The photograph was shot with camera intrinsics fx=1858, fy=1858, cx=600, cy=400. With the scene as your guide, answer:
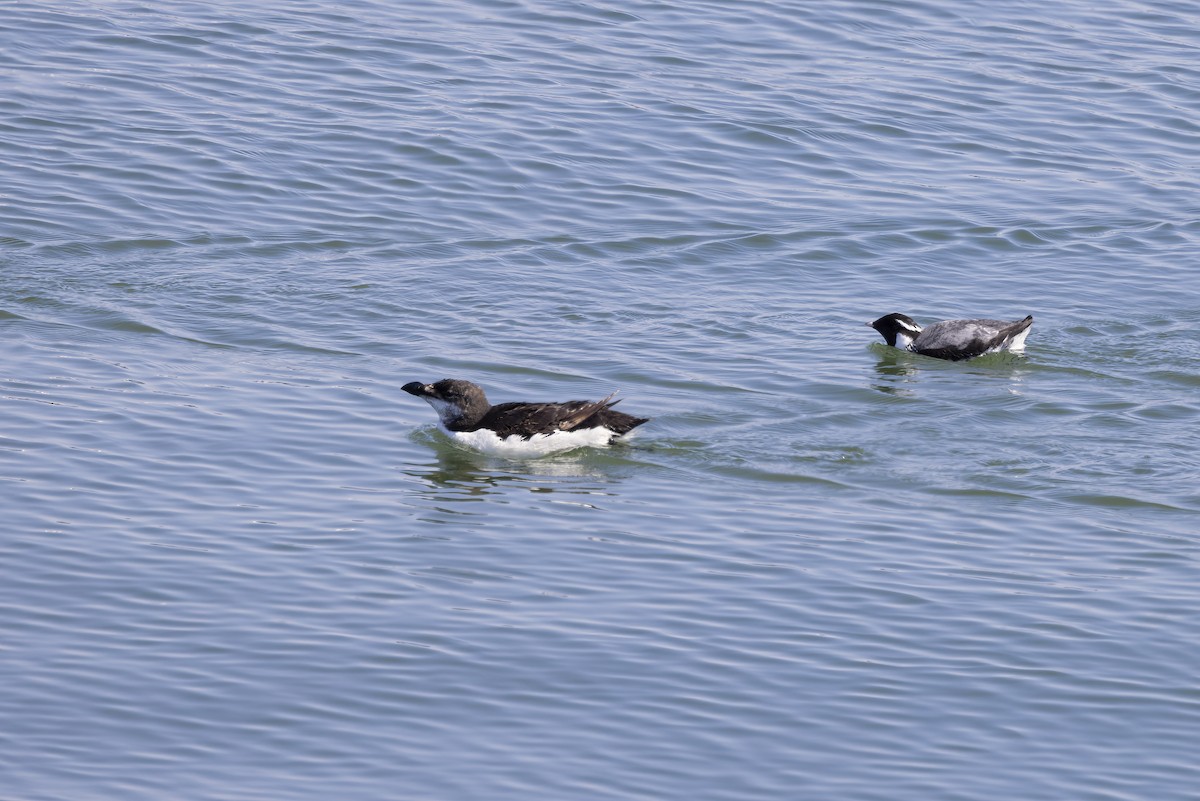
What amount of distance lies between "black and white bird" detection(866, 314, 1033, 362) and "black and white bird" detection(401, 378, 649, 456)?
154 inches

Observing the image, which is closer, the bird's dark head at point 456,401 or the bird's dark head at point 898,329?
the bird's dark head at point 456,401

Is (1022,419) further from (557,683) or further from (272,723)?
(272,723)

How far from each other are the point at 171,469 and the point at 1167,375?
351 inches

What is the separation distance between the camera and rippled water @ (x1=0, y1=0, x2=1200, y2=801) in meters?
9.42

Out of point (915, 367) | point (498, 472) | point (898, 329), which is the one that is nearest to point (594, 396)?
point (498, 472)

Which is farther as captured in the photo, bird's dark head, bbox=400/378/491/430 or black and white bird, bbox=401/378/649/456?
bird's dark head, bbox=400/378/491/430

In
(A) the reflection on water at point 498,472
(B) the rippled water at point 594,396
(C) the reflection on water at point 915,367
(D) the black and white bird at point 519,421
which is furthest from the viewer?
(C) the reflection on water at point 915,367

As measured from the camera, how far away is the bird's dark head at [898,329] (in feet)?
58.4

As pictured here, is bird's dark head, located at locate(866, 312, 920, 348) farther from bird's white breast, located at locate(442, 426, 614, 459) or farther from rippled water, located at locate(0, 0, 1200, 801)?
bird's white breast, located at locate(442, 426, 614, 459)

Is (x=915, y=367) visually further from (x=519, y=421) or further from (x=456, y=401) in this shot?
(x=456, y=401)

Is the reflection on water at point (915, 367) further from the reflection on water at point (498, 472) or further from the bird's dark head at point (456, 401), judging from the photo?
the bird's dark head at point (456, 401)

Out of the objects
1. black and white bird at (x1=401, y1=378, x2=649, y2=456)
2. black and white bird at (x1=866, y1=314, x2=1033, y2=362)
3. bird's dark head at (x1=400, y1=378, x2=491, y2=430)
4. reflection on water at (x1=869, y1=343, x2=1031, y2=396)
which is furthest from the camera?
black and white bird at (x1=866, y1=314, x2=1033, y2=362)

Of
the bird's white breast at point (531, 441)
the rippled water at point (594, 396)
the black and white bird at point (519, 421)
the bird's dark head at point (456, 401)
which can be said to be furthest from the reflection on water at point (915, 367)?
the bird's dark head at point (456, 401)

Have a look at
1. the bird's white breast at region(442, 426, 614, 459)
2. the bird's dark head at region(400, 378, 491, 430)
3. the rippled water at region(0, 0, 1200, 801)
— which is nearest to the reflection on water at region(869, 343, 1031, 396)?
the rippled water at region(0, 0, 1200, 801)
